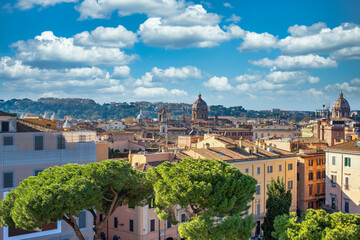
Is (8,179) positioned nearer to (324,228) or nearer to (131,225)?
(131,225)

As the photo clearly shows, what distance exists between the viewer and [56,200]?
59.1 feet

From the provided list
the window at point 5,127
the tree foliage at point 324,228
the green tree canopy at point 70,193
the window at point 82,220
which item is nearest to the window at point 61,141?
the window at point 5,127

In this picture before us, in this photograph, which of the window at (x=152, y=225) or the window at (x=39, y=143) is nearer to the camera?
the window at (x=39, y=143)

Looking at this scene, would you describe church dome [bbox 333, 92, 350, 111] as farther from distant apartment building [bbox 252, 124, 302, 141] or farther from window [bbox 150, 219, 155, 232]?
window [bbox 150, 219, 155, 232]

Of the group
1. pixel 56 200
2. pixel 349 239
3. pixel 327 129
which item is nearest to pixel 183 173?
pixel 56 200

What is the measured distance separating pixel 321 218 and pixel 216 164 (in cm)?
631

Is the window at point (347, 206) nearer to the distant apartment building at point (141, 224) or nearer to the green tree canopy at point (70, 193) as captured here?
the distant apartment building at point (141, 224)

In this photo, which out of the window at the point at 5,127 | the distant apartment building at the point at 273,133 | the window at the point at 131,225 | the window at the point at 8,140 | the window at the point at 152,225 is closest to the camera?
the window at the point at 8,140

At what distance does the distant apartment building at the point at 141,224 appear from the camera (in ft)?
98.1

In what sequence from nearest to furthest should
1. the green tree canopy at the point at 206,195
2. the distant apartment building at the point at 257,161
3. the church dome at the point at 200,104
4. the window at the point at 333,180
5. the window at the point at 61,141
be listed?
the green tree canopy at the point at 206,195 → the window at the point at 61,141 → the distant apartment building at the point at 257,161 → the window at the point at 333,180 → the church dome at the point at 200,104

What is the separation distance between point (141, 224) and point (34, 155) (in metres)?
9.26

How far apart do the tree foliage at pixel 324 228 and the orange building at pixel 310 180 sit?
26004 mm

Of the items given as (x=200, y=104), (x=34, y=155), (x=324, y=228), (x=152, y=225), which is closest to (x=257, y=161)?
(x=152, y=225)

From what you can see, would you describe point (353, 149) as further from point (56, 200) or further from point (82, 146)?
point (56, 200)
